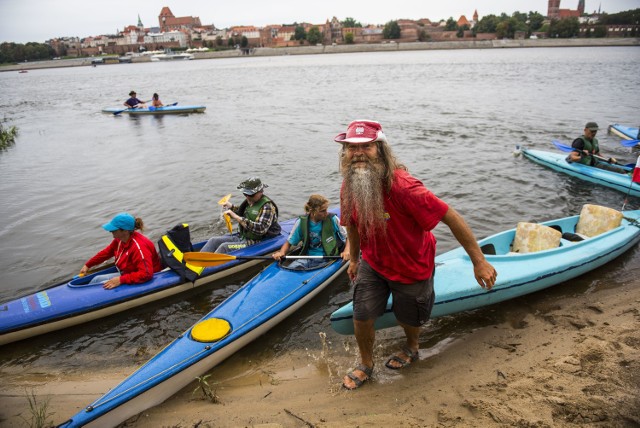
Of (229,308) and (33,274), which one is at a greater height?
(229,308)

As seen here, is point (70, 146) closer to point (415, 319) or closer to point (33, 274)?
point (33, 274)

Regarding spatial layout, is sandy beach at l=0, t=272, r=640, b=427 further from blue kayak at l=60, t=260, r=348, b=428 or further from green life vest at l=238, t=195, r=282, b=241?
green life vest at l=238, t=195, r=282, b=241

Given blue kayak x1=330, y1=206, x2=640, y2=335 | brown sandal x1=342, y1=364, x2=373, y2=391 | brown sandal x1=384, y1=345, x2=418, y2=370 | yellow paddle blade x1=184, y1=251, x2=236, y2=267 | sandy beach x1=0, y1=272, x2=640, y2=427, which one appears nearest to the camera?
sandy beach x1=0, y1=272, x2=640, y2=427

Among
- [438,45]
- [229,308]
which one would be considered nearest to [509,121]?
[229,308]

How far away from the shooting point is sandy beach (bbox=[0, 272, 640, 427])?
3373 mm

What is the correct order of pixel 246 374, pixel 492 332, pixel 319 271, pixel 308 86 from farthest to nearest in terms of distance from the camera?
pixel 308 86 → pixel 319 271 → pixel 492 332 → pixel 246 374

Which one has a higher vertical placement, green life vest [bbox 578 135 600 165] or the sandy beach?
green life vest [bbox 578 135 600 165]

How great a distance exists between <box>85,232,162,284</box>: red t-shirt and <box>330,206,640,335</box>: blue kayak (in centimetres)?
291

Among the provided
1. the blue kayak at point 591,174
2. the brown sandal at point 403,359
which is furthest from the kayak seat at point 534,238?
the blue kayak at point 591,174

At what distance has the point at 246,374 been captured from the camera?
462 centimetres

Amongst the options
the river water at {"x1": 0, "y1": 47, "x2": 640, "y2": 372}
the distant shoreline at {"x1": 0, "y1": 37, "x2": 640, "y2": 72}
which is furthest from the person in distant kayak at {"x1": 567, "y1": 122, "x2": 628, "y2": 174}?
the distant shoreline at {"x1": 0, "y1": 37, "x2": 640, "y2": 72}

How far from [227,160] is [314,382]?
11.7m

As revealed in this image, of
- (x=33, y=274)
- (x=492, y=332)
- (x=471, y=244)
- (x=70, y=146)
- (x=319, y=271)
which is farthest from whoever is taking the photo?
(x=70, y=146)

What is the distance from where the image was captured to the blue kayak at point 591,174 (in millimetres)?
9823
